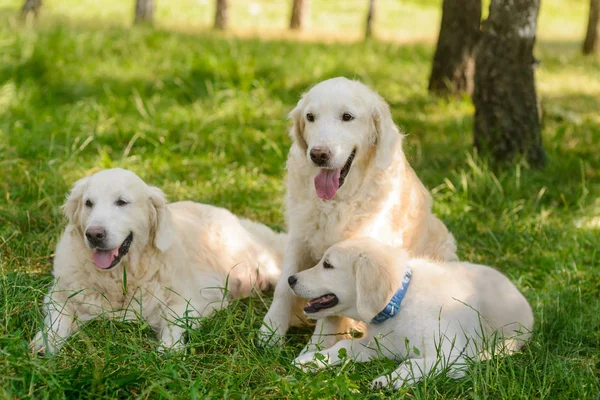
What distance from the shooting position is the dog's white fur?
3777mm

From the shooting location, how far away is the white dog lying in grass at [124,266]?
370 cm

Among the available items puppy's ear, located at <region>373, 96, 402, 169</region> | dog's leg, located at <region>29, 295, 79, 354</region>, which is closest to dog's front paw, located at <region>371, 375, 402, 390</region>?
puppy's ear, located at <region>373, 96, 402, 169</region>

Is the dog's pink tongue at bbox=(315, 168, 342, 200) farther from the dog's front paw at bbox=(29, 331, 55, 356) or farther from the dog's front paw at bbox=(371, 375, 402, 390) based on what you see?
the dog's front paw at bbox=(29, 331, 55, 356)

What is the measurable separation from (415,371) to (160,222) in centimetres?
159

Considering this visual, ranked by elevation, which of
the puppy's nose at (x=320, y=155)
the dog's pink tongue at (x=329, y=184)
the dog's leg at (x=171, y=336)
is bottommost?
the dog's leg at (x=171, y=336)

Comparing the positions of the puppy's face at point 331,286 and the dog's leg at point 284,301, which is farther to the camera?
the dog's leg at point 284,301

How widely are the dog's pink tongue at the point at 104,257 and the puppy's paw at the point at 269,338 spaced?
867 millimetres

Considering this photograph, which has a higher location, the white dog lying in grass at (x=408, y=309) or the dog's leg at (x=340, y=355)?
the white dog lying in grass at (x=408, y=309)

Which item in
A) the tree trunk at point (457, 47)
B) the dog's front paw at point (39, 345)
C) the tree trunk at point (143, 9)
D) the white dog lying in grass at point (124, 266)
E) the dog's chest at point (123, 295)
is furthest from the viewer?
the tree trunk at point (143, 9)

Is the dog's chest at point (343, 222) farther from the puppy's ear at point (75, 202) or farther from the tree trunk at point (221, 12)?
the tree trunk at point (221, 12)

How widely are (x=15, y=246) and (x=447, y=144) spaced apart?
4.11m

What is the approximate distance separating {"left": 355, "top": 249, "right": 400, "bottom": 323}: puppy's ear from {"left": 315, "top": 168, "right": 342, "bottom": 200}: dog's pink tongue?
52cm

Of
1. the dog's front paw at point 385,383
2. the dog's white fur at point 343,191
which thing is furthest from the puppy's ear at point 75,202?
the dog's front paw at point 385,383

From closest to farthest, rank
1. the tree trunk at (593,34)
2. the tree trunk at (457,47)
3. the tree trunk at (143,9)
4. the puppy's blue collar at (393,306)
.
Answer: the puppy's blue collar at (393,306) < the tree trunk at (457,47) < the tree trunk at (593,34) < the tree trunk at (143,9)
